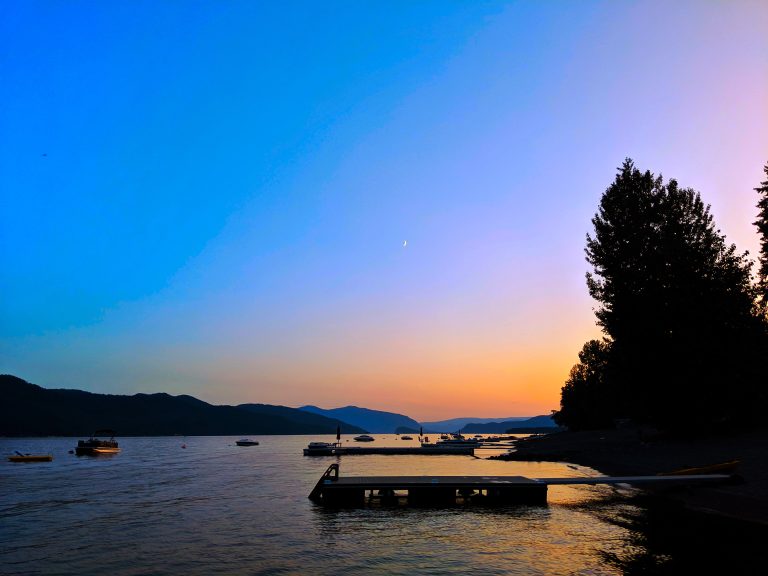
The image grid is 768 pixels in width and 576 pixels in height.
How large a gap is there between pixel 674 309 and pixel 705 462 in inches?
597

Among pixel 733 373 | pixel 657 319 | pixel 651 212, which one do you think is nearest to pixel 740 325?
pixel 733 373

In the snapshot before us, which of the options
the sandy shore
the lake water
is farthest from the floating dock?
the sandy shore

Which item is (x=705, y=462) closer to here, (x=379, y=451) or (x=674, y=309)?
(x=674, y=309)

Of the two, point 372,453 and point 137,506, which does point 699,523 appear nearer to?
point 137,506

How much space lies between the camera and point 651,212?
185ft

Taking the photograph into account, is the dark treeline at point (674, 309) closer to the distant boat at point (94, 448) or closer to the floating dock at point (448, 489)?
the floating dock at point (448, 489)

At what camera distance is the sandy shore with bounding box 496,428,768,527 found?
3052 cm

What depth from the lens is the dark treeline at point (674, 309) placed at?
5278 centimetres

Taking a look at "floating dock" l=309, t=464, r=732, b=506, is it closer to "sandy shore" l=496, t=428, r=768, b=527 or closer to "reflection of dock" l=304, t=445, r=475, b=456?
"sandy shore" l=496, t=428, r=768, b=527

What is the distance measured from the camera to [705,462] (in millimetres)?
44875

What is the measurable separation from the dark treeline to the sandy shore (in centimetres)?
382

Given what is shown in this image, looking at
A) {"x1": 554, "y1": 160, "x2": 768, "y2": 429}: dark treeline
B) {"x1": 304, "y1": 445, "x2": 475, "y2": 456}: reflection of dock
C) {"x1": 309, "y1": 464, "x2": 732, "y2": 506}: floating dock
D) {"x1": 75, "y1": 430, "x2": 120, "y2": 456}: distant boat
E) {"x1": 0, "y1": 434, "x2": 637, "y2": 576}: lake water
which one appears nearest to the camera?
{"x1": 0, "y1": 434, "x2": 637, "y2": 576}: lake water

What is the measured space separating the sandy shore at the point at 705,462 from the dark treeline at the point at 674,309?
3.82 m

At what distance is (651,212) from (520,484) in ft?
111
